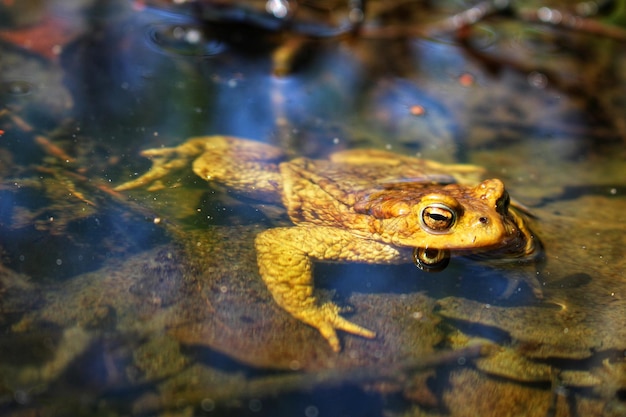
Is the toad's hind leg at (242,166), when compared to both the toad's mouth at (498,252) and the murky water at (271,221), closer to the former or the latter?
the murky water at (271,221)

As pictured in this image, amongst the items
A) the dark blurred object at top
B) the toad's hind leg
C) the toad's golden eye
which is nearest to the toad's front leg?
the toad's golden eye

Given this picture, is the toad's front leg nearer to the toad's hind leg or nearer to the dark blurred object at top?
the toad's hind leg

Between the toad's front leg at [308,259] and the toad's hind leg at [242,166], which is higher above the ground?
the toad's front leg at [308,259]

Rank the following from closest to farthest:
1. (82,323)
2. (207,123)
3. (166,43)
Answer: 1. (82,323)
2. (207,123)
3. (166,43)

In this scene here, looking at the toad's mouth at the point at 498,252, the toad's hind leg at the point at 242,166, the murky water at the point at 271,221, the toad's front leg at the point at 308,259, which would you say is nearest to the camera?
the murky water at the point at 271,221

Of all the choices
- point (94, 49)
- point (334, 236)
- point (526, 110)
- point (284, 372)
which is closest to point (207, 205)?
point (334, 236)

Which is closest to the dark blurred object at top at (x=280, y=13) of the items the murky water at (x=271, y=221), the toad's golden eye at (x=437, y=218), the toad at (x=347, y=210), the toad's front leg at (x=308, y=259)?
the murky water at (x=271, y=221)

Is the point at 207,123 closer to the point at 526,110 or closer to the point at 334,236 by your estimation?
the point at 334,236
